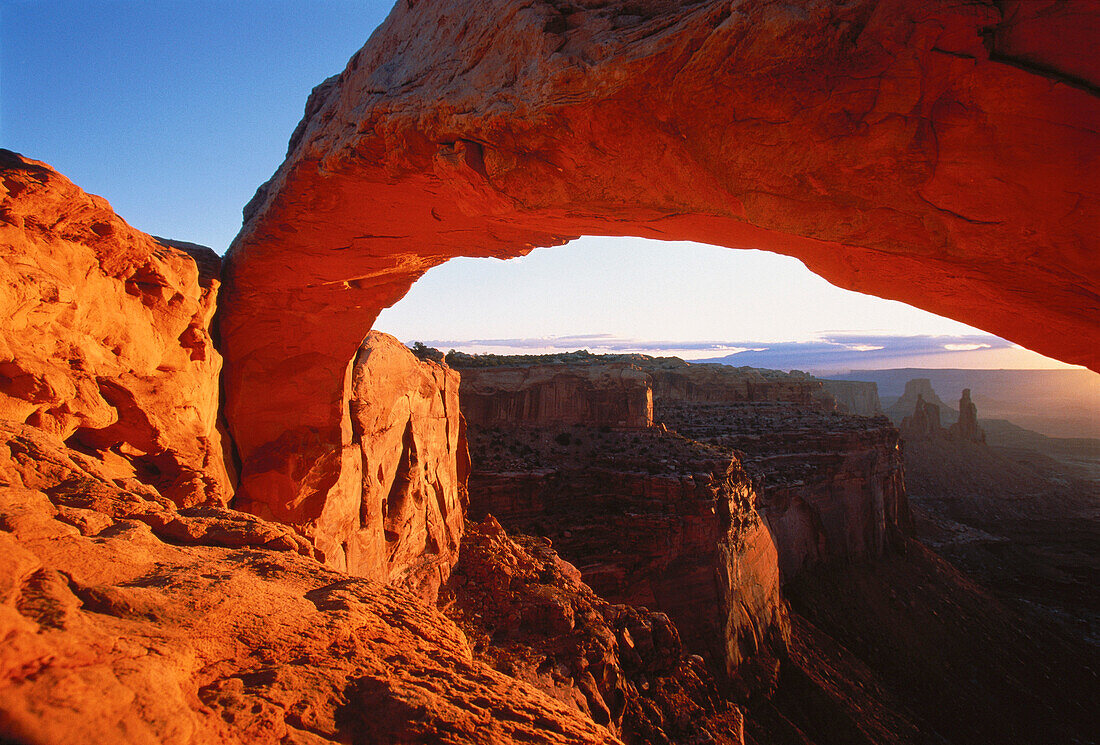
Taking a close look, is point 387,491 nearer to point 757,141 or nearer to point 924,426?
point 757,141

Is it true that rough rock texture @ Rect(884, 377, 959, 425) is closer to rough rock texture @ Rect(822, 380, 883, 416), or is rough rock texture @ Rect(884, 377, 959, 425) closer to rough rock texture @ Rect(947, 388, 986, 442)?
rough rock texture @ Rect(822, 380, 883, 416)

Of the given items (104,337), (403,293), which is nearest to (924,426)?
(403,293)

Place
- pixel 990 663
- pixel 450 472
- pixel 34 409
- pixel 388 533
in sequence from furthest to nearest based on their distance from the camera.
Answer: pixel 990 663 → pixel 450 472 → pixel 388 533 → pixel 34 409

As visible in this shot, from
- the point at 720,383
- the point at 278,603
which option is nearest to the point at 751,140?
the point at 278,603

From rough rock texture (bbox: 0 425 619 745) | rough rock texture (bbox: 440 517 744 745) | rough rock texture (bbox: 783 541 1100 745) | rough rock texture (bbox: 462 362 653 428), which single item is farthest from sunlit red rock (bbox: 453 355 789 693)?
rough rock texture (bbox: 0 425 619 745)

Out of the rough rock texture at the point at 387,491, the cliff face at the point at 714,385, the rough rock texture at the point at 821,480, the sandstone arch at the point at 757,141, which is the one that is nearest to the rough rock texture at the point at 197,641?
the sandstone arch at the point at 757,141

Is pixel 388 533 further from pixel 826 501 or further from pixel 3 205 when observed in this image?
pixel 826 501
